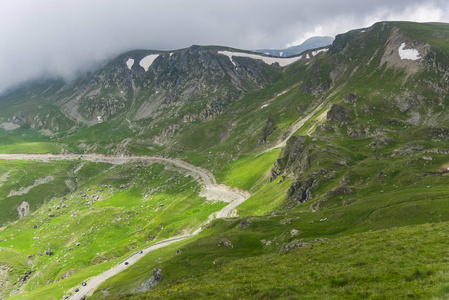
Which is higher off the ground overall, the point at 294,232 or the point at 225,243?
the point at 294,232

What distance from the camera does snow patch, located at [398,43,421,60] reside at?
160 metres

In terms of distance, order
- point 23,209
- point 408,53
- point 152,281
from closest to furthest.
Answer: point 152,281 → point 408,53 → point 23,209

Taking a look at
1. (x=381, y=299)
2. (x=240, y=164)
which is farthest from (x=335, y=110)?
(x=381, y=299)

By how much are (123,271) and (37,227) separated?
100554mm

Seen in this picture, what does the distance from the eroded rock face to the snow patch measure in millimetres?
270269

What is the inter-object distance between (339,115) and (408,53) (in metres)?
79.9

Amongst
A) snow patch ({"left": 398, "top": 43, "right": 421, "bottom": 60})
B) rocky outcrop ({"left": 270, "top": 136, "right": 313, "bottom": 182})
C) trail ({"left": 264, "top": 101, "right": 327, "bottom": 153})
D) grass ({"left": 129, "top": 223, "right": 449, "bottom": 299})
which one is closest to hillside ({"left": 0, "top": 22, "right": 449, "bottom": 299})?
grass ({"left": 129, "top": 223, "right": 449, "bottom": 299})

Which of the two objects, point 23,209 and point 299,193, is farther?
point 23,209

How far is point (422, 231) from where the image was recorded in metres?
33.2

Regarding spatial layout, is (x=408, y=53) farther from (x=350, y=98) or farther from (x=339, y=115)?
(x=339, y=115)

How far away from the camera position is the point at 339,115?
13712 cm

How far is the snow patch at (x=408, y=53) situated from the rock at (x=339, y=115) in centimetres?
6628

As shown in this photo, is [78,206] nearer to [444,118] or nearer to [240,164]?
[240,164]

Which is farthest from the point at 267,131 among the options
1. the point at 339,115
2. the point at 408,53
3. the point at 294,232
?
the point at 294,232
